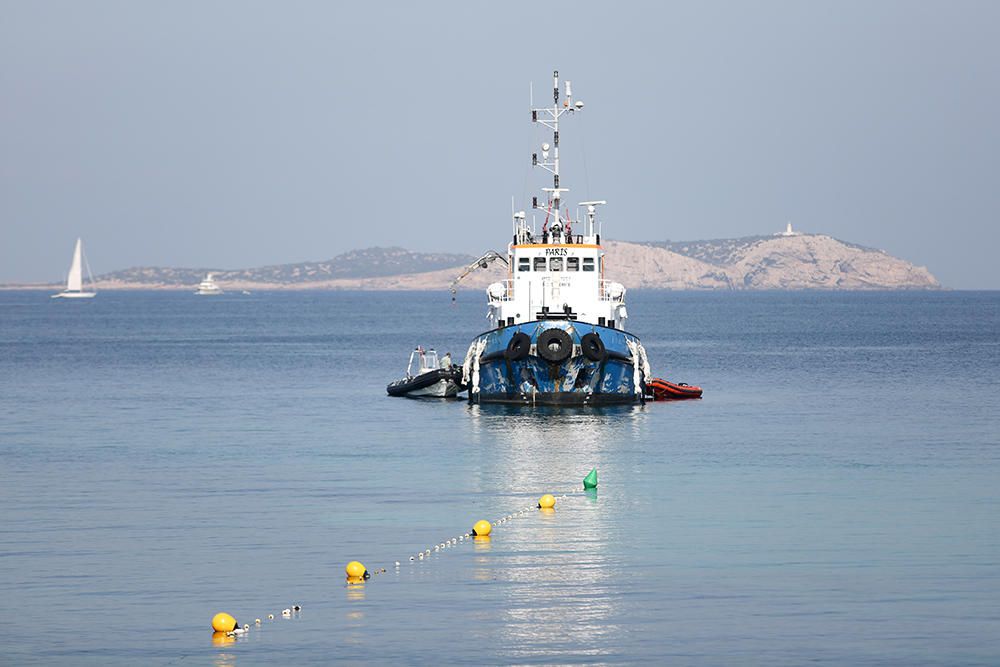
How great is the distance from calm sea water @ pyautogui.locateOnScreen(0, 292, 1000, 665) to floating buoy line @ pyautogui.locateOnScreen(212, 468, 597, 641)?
0.30 m

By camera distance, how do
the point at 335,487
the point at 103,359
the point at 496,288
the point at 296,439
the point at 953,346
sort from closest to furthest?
the point at 335,487
the point at 296,439
the point at 496,288
the point at 103,359
the point at 953,346

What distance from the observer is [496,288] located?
67.4 meters

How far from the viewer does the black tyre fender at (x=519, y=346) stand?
62.3 meters

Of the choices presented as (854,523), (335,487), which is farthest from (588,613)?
(335,487)

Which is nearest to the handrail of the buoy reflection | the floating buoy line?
the floating buoy line

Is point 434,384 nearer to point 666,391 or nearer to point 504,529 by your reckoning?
point 666,391

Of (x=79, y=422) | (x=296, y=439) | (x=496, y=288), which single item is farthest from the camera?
(x=496, y=288)

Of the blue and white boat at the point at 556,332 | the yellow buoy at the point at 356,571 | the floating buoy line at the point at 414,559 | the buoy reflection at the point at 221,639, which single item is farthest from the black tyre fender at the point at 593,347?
the buoy reflection at the point at 221,639

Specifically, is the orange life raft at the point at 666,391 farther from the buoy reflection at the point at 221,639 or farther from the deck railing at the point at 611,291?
the buoy reflection at the point at 221,639

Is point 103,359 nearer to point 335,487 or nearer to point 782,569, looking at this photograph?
point 335,487

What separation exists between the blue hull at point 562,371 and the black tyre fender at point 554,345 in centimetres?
16

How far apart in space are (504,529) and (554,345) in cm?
2719

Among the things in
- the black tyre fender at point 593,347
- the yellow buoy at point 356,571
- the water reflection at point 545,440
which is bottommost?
the yellow buoy at point 356,571

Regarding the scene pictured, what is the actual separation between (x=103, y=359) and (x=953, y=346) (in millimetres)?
63893
